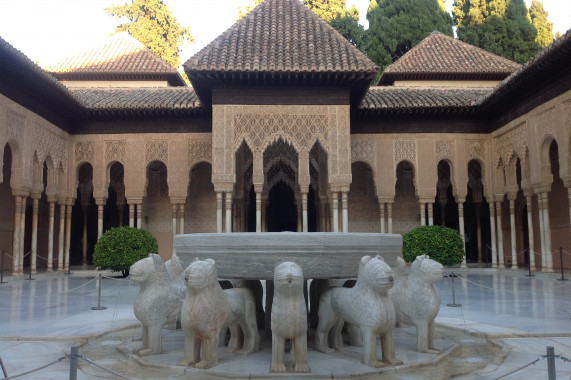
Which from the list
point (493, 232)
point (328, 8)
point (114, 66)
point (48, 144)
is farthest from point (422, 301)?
point (328, 8)

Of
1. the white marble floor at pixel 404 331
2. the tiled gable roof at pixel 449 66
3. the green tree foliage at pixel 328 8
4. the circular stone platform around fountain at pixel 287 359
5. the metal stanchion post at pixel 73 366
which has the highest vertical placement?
the green tree foliage at pixel 328 8

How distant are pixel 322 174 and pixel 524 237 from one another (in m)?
8.94

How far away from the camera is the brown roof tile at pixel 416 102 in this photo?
54.5 feet

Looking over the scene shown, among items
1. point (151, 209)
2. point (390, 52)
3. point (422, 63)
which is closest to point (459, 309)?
point (151, 209)

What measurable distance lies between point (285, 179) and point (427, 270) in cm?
1496

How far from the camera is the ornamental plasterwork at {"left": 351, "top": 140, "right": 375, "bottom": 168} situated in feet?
56.6

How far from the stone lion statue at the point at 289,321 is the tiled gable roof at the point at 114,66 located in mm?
19901

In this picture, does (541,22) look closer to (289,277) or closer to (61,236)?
(61,236)

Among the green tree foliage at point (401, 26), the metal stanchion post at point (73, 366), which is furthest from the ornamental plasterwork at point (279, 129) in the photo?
the green tree foliage at point (401, 26)

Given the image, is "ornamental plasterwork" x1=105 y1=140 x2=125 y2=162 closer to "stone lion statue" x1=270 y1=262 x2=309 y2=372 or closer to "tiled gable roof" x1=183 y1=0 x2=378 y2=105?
"tiled gable roof" x1=183 y1=0 x2=378 y2=105

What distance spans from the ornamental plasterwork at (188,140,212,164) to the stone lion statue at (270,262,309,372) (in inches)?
543

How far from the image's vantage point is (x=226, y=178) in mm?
14648

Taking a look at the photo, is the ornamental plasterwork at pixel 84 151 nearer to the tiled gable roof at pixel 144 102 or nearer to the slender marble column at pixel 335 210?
the tiled gable roof at pixel 144 102

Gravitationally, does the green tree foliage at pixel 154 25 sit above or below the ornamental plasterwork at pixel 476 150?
above
